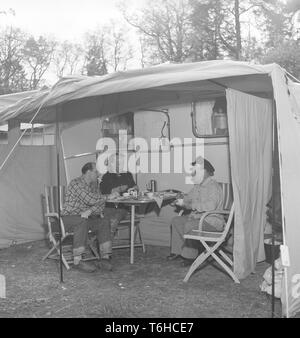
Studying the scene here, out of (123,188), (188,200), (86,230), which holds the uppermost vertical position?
(123,188)

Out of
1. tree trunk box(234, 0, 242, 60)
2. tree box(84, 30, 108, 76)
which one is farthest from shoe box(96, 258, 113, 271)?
tree box(84, 30, 108, 76)

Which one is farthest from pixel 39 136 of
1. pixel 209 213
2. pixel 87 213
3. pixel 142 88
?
pixel 209 213

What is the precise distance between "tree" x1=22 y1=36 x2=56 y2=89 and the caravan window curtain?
25324 millimetres

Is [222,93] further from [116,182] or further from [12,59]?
[12,59]

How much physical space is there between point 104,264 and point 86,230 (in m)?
0.44

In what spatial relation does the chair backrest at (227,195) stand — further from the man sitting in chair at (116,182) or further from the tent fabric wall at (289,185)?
the tent fabric wall at (289,185)

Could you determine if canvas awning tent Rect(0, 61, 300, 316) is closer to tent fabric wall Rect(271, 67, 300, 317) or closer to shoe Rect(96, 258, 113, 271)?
tent fabric wall Rect(271, 67, 300, 317)

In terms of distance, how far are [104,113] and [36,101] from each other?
6.49 ft

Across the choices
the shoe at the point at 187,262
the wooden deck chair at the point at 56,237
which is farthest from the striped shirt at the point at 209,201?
the wooden deck chair at the point at 56,237

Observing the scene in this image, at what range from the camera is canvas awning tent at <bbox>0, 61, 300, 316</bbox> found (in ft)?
11.3

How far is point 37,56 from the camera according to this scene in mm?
29297

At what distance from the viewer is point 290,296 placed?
3.44 metres

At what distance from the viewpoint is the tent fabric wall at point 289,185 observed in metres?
3.41
